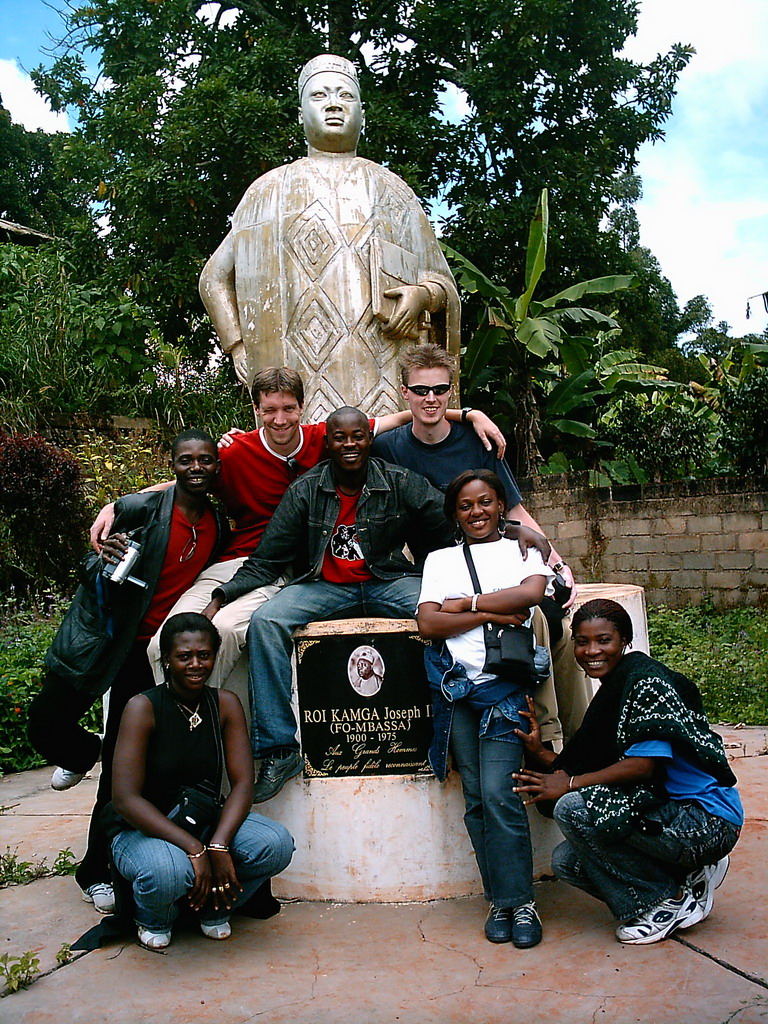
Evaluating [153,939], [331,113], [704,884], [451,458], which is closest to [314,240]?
[331,113]

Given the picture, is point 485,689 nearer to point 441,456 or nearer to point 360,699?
point 360,699

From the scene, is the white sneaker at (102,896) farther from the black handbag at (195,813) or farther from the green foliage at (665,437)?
the green foliage at (665,437)

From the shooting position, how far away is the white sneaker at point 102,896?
11.1ft

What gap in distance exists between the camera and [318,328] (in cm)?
482

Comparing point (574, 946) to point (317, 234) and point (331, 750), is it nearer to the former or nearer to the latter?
point (331, 750)

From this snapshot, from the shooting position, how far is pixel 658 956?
279 cm

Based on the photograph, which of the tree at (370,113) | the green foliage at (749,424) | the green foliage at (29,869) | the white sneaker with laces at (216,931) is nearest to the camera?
the white sneaker with laces at (216,931)

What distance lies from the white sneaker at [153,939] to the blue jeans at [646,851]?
124cm

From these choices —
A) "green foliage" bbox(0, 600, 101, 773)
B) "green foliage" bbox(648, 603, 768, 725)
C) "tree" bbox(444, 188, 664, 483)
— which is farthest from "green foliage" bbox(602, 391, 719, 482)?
"green foliage" bbox(0, 600, 101, 773)

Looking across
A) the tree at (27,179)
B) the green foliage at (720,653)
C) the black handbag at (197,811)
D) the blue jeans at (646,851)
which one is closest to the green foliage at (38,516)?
the green foliage at (720,653)

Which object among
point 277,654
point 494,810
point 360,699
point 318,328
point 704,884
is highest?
point 318,328

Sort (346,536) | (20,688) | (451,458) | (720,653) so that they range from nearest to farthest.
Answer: (346,536), (451,458), (20,688), (720,653)

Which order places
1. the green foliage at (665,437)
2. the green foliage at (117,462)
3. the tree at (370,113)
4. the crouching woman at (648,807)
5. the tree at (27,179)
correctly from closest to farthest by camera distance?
the crouching woman at (648,807) → the green foliage at (117,462) → the green foliage at (665,437) → the tree at (370,113) → the tree at (27,179)

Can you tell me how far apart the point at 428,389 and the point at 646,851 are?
173 cm
